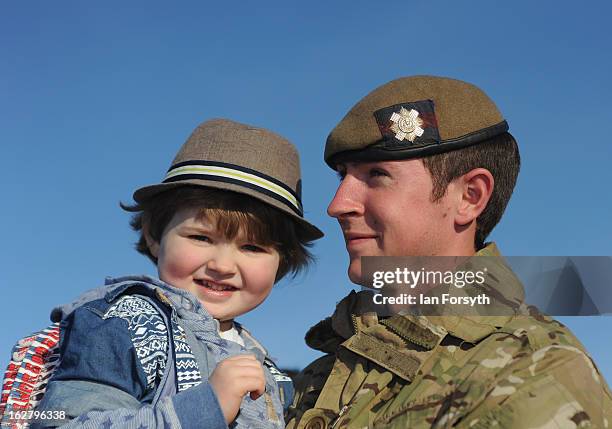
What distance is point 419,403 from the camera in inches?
153

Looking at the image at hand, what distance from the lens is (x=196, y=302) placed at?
15.1 ft

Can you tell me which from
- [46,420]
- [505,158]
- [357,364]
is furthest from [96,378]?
[505,158]

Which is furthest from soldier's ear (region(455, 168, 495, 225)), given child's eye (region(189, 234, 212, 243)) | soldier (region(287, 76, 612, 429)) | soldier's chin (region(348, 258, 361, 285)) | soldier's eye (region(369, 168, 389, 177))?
child's eye (region(189, 234, 212, 243))

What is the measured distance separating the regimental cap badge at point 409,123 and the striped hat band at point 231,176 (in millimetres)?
866

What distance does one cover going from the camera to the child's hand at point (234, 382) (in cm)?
390

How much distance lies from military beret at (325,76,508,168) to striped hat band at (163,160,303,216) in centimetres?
48

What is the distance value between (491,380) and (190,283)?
1.96 metres

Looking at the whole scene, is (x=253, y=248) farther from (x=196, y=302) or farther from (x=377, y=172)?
(x=377, y=172)

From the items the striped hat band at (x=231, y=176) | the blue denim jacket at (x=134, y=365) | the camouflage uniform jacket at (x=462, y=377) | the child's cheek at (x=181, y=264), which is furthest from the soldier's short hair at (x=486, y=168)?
the blue denim jacket at (x=134, y=365)

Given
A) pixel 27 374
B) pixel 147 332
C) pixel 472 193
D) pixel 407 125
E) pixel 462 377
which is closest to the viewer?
pixel 462 377

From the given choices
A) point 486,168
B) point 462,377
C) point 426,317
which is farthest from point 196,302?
point 486,168

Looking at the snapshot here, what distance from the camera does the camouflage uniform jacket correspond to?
3.61m

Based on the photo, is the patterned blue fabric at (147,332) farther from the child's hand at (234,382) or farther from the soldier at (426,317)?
the soldier at (426,317)

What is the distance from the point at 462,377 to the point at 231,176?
206 cm
